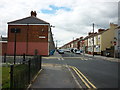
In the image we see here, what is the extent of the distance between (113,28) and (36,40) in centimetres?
2385

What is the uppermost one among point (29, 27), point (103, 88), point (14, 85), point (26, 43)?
point (29, 27)

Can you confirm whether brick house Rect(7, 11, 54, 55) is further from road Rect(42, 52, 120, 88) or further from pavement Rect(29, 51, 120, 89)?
pavement Rect(29, 51, 120, 89)

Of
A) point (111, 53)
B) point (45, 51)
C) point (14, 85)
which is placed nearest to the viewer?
point (14, 85)

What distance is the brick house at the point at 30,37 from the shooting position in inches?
1535

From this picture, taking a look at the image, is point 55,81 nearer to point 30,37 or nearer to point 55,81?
point 55,81

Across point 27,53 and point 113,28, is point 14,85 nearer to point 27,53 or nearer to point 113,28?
point 27,53

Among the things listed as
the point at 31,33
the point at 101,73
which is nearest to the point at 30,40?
the point at 31,33

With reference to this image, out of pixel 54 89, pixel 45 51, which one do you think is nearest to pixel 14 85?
pixel 54 89

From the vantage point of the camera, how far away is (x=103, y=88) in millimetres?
8305

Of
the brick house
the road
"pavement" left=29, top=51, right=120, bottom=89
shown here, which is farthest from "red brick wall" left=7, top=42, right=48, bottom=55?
"pavement" left=29, top=51, right=120, bottom=89

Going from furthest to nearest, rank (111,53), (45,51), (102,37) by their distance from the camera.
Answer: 1. (102,37)
2. (111,53)
3. (45,51)

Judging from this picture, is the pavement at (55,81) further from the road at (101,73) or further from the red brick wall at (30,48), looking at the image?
the red brick wall at (30,48)

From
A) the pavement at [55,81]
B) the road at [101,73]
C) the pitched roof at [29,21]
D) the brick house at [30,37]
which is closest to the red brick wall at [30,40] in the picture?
the brick house at [30,37]

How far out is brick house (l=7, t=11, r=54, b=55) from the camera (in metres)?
39.0
